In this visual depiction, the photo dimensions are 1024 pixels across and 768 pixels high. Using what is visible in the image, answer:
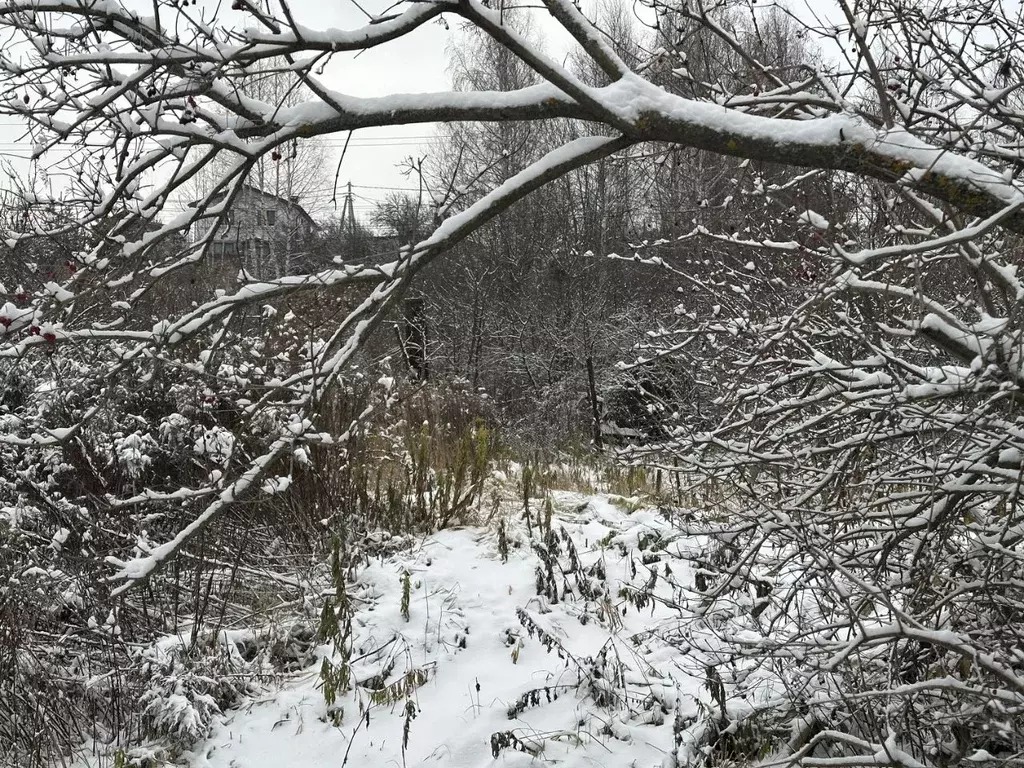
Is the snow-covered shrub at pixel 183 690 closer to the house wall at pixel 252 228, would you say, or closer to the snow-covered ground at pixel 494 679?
the snow-covered ground at pixel 494 679

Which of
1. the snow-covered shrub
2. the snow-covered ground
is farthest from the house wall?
the snow-covered ground

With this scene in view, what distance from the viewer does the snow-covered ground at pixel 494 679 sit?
3.12 metres

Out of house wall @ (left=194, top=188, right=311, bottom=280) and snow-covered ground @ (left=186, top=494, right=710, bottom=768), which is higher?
house wall @ (left=194, top=188, right=311, bottom=280)

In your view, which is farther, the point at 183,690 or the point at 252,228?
the point at 252,228

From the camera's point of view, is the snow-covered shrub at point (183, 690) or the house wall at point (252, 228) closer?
the house wall at point (252, 228)

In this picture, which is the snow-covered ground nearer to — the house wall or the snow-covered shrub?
the snow-covered shrub

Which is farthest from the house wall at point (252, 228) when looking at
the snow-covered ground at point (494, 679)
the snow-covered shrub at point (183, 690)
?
the snow-covered ground at point (494, 679)

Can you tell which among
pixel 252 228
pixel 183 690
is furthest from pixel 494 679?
pixel 252 228

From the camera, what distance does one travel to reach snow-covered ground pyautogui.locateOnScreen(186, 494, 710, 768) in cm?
312

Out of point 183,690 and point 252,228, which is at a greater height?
point 252,228

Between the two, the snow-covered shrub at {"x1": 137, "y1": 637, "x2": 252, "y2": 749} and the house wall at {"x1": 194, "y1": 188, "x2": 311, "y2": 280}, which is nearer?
the house wall at {"x1": 194, "y1": 188, "x2": 311, "y2": 280}

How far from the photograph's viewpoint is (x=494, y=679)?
3627 millimetres

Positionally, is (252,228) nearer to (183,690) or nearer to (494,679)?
(183,690)

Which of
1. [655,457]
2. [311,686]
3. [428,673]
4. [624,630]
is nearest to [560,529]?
[655,457]
